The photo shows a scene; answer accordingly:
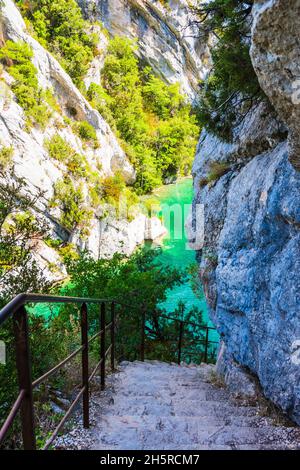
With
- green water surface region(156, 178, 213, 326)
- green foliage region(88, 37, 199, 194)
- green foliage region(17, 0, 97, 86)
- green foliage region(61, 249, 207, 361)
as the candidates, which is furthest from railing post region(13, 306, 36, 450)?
green foliage region(17, 0, 97, 86)

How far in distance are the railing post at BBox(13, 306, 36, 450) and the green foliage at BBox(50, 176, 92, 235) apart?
621 inches

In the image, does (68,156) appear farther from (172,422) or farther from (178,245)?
(172,422)

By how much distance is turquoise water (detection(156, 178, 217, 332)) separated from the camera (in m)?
13.9

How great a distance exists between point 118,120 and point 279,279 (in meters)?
25.5

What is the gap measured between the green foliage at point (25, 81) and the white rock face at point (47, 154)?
0.39m

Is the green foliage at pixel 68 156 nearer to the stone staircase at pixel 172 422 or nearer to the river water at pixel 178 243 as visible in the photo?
the river water at pixel 178 243

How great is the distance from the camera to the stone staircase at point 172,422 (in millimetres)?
2354

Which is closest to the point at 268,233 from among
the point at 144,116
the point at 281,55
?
the point at 281,55

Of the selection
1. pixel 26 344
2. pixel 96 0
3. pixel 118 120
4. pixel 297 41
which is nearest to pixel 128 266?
pixel 297 41

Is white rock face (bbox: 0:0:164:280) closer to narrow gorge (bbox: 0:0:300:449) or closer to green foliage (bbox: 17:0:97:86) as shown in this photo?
narrow gorge (bbox: 0:0:300:449)

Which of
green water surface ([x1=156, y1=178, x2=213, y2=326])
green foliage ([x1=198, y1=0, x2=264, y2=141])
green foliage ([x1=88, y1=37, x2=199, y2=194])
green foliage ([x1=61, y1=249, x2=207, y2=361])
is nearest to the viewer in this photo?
green foliage ([x1=198, y1=0, x2=264, y2=141])

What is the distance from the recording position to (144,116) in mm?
30250

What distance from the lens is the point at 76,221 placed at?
1702 centimetres

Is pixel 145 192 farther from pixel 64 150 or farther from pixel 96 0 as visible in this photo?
pixel 96 0
